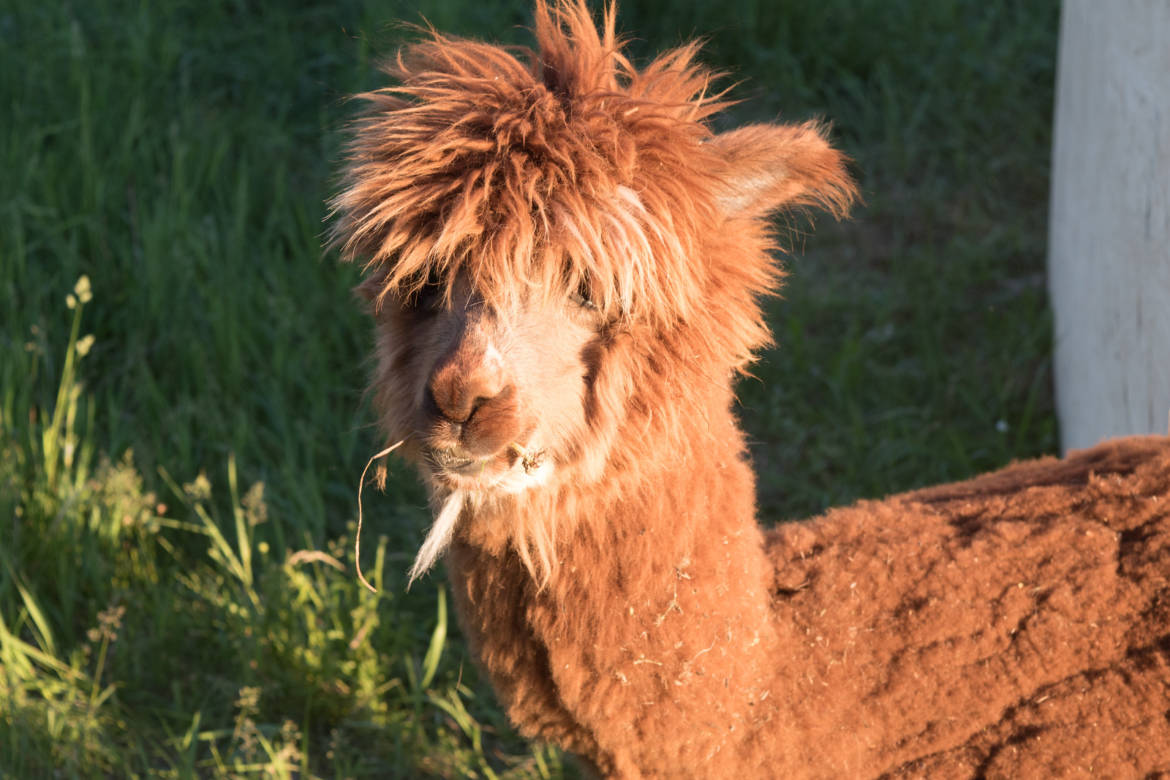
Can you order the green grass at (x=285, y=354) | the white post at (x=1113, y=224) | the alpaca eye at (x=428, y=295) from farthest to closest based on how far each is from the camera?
the green grass at (x=285, y=354) → the white post at (x=1113, y=224) → the alpaca eye at (x=428, y=295)

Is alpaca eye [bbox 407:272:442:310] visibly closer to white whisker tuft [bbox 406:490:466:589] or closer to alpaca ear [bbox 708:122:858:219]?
white whisker tuft [bbox 406:490:466:589]

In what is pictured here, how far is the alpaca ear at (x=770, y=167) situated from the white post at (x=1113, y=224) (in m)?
1.21

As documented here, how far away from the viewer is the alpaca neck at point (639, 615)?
1.99 meters

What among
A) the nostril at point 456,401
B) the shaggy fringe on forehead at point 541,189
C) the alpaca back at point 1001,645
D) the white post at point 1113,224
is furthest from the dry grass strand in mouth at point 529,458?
the white post at point 1113,224

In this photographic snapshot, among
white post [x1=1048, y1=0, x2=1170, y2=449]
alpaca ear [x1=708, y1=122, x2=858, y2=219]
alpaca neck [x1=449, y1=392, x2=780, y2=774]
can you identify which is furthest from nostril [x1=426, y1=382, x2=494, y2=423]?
white post [x1=1048, y1=0, x2=1170, y2=449]

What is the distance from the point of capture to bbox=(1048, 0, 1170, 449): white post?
2.91 meters

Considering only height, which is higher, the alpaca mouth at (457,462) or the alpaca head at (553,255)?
the alpaca head at (553,255)

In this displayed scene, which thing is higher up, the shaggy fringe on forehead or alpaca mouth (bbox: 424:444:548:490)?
the shaggy fringe on forehead

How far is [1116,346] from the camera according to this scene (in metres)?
3.37

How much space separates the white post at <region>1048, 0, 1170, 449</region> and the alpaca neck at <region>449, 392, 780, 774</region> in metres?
1.41

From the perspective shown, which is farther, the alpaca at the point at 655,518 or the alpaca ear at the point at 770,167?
the alpaca ear at the point at 770,167

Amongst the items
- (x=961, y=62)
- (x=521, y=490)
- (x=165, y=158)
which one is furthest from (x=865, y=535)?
(x=961, y=62)

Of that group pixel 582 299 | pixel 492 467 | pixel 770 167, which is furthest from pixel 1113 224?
pixel 492 467

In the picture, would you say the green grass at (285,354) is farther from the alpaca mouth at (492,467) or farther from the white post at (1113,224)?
the alpaca mouth at (492,467)
